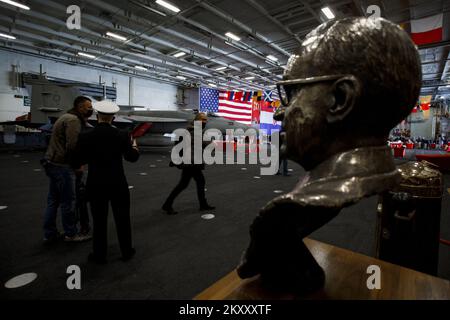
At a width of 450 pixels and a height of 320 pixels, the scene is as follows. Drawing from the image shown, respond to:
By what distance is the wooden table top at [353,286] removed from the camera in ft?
3.16

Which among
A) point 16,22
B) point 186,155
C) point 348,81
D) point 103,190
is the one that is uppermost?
point 16,22

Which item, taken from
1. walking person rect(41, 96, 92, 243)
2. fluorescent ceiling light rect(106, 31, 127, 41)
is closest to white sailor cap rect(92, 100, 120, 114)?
walking person rect(41, 96, 92, 243)

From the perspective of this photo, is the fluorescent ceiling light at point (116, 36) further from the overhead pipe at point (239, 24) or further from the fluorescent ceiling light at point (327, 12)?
the fluorescent ceiling light at point (327, 12)

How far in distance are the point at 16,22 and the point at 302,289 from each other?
1074cm

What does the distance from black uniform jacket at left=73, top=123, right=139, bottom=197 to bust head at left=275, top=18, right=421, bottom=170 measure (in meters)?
1.47

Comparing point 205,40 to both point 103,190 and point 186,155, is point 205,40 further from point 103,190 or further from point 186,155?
point 103,190

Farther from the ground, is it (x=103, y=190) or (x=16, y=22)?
(x=16, y=22)

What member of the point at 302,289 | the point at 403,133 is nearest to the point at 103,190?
the point at 302,289

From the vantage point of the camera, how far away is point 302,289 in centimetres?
94

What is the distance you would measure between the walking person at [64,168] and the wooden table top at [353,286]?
1.71 m

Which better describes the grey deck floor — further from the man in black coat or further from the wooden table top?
the wooden table top

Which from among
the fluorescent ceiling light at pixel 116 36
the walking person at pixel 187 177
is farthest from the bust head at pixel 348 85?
the fluorescent ceiling light at pixel 116 36

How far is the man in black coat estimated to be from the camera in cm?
181

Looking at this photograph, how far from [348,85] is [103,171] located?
5.66ft
